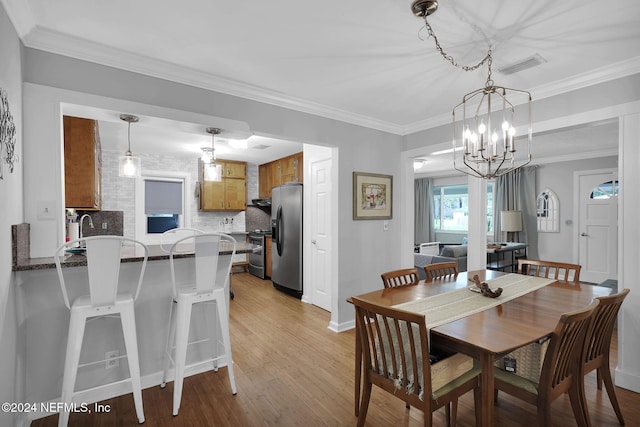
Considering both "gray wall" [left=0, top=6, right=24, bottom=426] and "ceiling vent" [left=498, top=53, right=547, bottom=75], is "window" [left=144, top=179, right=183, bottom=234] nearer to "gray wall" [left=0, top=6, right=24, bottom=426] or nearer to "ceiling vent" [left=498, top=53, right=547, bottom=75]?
"gray wall" [left=0, top=6, right=24, bottom=426]

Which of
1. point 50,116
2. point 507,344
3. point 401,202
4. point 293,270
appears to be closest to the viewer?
point 507,344

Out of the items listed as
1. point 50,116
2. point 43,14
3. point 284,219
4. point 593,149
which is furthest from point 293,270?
point 593,149

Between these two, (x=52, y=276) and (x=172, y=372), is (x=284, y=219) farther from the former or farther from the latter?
(x=52, y=276)

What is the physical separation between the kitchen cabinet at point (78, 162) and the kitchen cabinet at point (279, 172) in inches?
120

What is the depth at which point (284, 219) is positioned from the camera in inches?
198

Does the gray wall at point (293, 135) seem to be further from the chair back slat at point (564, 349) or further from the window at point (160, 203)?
the window at point (160, 203)

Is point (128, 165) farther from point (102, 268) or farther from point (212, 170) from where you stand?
point (102, 268)

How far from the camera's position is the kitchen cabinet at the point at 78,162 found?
270 centimetres

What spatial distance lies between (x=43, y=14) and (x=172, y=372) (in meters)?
2.50

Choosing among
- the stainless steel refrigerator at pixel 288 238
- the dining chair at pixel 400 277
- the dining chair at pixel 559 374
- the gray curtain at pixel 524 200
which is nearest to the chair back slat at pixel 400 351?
the dining chair at pixel 559 374

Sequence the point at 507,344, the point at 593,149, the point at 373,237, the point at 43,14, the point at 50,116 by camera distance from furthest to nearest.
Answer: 1. the point at 593,149
2. the point at 373,237
3. the point at 50,116
4. the point at 43,14
5. the point at 507,344

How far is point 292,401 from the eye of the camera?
220cm

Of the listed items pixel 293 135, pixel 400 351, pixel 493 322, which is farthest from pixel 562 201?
pixel 400 351

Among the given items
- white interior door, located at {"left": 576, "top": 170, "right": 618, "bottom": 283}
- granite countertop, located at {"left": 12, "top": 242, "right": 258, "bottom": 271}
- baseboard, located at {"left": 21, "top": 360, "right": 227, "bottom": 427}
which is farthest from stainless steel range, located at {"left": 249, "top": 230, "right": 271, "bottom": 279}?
white interior door, located at {"left": 576, "top": 170, "right": 618, "bottom": 283}
